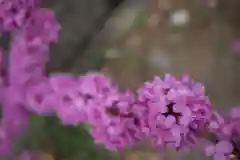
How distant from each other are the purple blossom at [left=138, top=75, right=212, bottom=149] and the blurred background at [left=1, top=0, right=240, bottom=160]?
21 millimetres

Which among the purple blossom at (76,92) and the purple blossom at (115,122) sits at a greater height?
the purple blossom at (76,92)

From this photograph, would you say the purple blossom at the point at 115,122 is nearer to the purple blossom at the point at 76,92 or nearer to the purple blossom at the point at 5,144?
the purple blossom at the point at 76,92

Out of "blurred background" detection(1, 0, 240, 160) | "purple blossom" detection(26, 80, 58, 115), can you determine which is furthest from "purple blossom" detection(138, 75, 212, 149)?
"purple blossom" detection(26, 80, 58, 115)

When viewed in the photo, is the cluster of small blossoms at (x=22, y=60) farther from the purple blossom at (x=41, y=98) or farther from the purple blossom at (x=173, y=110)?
the purple blossom at (x=173, y=110)

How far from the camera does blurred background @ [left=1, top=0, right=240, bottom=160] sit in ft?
3.65

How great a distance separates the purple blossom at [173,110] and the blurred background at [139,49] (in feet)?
0.07

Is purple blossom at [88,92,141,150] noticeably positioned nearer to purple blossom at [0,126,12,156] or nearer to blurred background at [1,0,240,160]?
blurred background at [1,0,240,160]

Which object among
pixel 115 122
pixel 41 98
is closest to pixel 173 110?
pixel 115 122

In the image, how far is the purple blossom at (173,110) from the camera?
110cm

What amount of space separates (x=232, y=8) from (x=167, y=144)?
0.32 meters

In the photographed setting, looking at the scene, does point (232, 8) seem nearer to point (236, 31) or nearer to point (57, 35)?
point (236, 31)

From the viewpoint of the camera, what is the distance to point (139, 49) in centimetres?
115

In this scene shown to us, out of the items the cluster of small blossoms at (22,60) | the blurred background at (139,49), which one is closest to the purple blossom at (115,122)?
the blurred background at (139,49)

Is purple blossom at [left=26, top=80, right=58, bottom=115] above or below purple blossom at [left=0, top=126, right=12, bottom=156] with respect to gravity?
above
